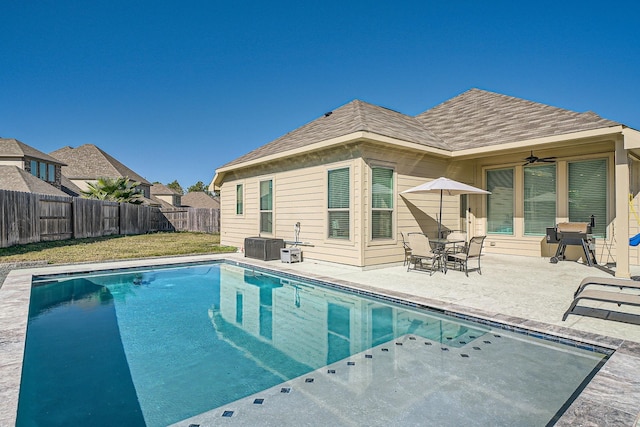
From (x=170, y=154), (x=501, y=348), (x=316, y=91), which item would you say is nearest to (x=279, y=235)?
(x=501, y=348)

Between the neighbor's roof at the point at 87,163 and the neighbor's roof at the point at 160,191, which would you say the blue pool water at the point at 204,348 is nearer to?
the neighbor's roof at the point at 87,163

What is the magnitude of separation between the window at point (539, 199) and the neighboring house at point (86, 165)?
31269 millimetres

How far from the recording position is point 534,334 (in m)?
3.69

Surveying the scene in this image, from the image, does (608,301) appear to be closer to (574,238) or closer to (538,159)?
(574,238)

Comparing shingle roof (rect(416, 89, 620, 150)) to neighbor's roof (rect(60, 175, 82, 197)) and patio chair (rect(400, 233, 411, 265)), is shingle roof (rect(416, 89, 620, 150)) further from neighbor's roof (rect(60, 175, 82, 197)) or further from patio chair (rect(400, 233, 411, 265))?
neighbor's roof (rect(60, 175, 82, 197))

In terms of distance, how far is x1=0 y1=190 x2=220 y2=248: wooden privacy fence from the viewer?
1114cm

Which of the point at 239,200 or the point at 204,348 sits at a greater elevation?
the point at 239,200

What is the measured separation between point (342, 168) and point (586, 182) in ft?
19.4

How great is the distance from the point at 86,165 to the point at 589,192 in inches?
1461

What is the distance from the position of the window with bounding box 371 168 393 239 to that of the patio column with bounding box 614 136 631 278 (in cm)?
415

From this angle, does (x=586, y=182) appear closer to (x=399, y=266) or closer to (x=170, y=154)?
(x=399, y=266)

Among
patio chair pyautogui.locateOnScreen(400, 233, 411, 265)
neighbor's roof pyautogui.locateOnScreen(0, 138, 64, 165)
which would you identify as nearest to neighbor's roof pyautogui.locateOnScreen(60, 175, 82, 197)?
neighbor's roof pyautogui.locateOnScreen(0, 138, 64, 165)

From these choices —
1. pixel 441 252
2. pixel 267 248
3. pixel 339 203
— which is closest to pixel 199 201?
pixel 267 248

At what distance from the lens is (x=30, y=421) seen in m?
2.30
